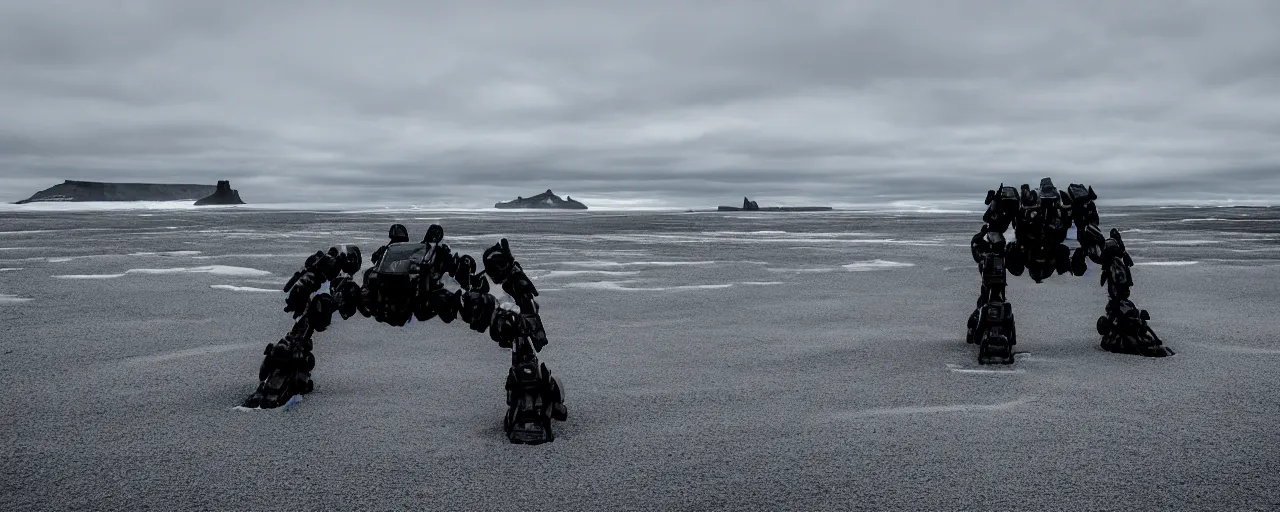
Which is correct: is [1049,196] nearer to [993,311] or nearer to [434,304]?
[993,311]

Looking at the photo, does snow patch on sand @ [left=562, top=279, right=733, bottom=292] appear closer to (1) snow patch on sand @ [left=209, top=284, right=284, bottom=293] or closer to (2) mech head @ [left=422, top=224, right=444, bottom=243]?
(1) snow patch on sand @ [left=209, top=284, right=284, bottom=293]

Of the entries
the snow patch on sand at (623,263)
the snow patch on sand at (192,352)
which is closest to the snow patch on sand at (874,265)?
the snow patch on sand at (623,263)

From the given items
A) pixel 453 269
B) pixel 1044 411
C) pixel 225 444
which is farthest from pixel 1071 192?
pixel 225 444

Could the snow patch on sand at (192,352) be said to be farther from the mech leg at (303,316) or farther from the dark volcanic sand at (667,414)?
the mech leg at (303,316)

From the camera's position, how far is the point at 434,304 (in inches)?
215

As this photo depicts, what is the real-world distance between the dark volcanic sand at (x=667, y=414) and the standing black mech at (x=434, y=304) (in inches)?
8.3

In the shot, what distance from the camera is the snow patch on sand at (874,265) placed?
63.0 feet

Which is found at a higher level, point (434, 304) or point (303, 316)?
point (434, 304)

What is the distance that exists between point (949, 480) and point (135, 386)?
632 centimetres

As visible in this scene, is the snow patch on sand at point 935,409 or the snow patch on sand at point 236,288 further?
the snow patch on sand at point 236,288

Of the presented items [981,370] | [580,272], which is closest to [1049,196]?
[981,370]

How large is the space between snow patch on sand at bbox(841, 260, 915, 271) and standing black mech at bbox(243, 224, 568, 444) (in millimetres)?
14665

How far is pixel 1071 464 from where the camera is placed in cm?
462

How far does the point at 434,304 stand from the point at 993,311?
5426mm
